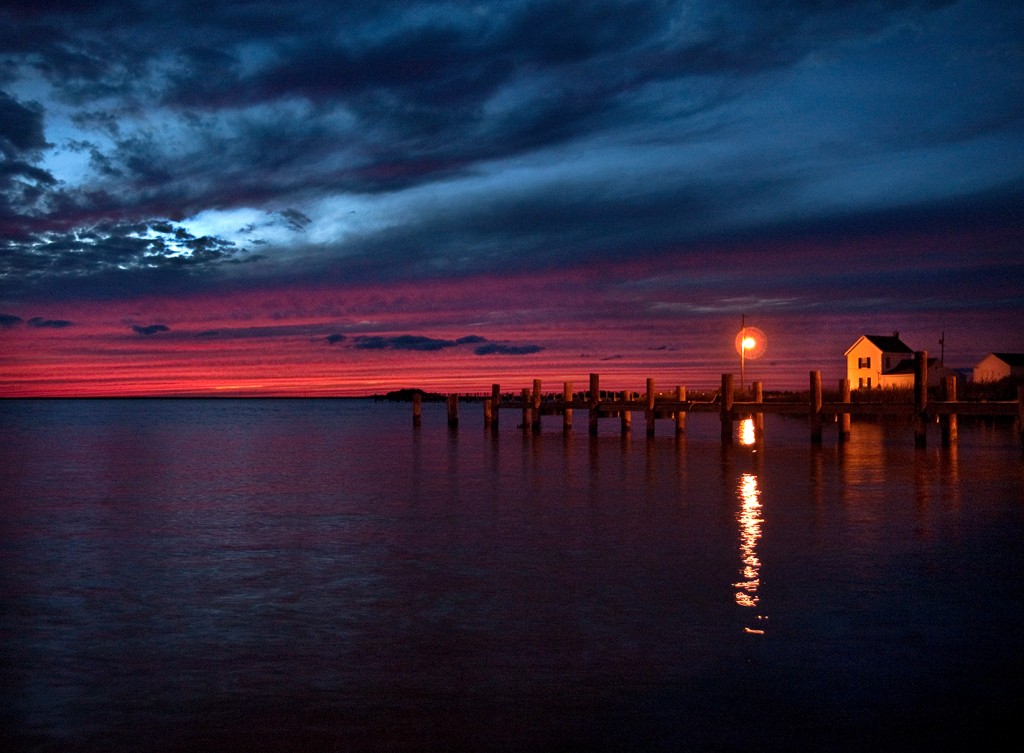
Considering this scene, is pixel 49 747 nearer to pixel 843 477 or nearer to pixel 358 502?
pixel 358 502

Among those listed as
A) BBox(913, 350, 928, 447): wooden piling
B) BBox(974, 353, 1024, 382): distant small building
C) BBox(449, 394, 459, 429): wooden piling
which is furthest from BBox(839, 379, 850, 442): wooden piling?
BBox(974, 353, 1024, 382): distant small building

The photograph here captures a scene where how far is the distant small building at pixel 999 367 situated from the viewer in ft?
212

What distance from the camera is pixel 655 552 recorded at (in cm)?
1156

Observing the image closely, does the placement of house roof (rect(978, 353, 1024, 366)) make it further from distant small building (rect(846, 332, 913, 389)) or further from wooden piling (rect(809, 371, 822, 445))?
wooden piling (rect(809, 371, 822, 445))

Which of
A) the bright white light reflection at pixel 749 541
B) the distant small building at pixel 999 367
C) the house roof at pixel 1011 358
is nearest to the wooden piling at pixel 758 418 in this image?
the bright white light reflection at pixel 749 541

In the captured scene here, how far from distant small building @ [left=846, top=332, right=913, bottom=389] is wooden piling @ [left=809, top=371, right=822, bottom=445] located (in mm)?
38265

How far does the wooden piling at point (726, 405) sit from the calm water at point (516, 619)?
11808mm

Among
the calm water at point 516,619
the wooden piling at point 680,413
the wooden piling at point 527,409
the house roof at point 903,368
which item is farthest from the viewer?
the house roof at point 903,368

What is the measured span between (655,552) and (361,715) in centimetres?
648

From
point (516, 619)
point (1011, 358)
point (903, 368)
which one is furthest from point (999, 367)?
point (516, 619)

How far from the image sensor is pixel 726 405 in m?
31.1

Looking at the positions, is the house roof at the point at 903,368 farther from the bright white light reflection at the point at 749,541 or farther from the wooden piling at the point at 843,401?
the bright white light reflection at the point at 749,541

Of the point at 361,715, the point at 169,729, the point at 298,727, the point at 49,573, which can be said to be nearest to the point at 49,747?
the point at 169,729

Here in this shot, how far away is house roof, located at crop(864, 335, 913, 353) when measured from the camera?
66938 millimetres
